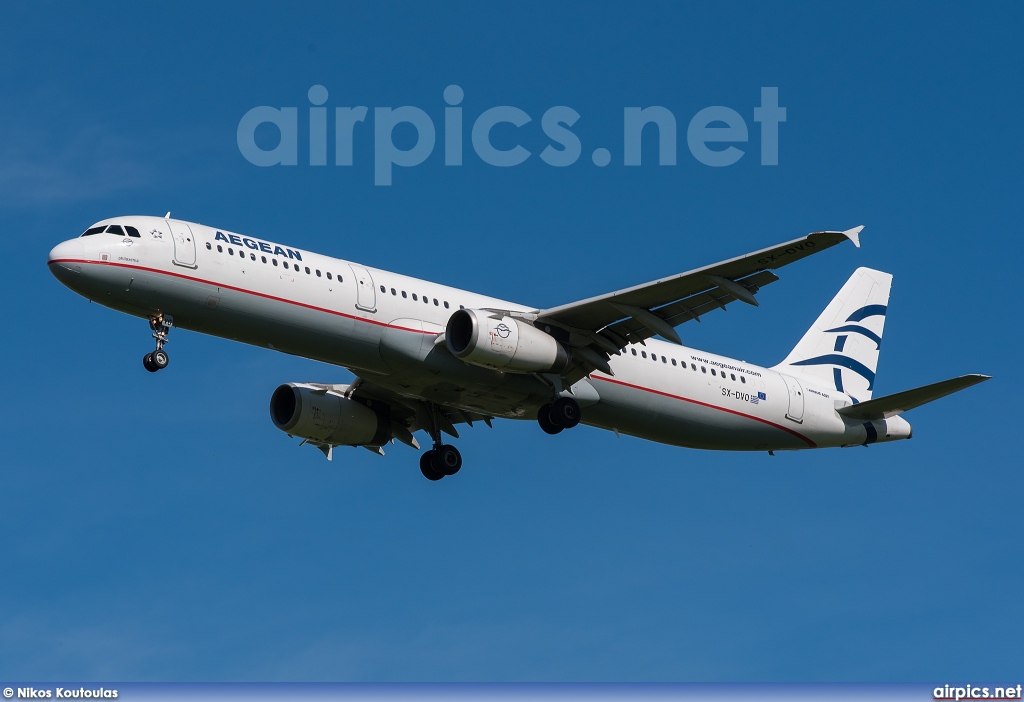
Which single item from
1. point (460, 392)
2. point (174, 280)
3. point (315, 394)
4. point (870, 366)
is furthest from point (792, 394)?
point (174, 280)

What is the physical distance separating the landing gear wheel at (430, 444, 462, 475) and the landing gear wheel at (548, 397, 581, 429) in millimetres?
5306

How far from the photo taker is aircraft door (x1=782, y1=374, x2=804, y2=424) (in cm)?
4791

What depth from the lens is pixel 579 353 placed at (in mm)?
43062

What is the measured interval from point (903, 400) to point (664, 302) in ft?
31.9

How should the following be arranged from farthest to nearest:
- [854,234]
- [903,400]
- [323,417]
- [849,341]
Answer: [849,341] → [323,417] → [903,400] → [854,234]

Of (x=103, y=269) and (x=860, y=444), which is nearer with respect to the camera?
(x=103, y=269)

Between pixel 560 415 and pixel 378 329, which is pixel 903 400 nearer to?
pixel 560 415

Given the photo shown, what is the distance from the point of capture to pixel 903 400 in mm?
46719

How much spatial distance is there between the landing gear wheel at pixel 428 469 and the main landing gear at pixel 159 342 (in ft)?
35.1

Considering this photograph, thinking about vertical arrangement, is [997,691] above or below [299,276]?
below

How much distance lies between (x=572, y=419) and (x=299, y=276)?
8771 mm

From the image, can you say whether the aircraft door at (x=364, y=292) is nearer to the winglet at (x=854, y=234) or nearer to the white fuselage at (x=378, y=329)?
the white fuselage at (x=378, y=329)

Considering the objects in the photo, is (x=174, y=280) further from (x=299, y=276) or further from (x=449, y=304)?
(x=449, y=304)

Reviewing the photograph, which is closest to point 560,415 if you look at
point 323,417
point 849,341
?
point 323,417
